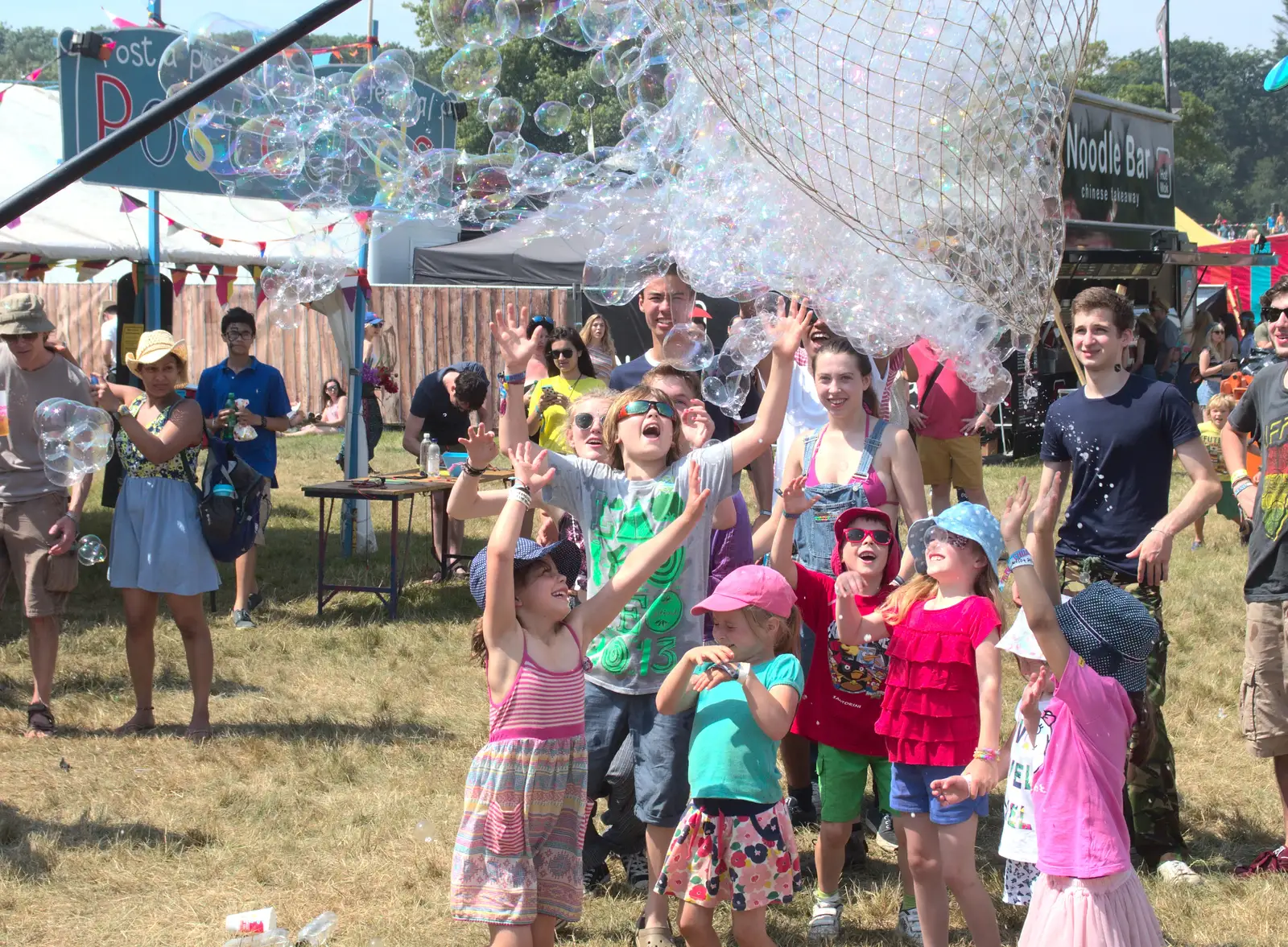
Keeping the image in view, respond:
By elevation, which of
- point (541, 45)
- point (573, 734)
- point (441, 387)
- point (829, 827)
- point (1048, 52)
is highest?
point (541, 45)

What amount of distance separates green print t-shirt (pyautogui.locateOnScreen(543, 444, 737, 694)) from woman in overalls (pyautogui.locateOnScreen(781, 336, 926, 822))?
570 millimetres

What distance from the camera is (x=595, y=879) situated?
13.9ft

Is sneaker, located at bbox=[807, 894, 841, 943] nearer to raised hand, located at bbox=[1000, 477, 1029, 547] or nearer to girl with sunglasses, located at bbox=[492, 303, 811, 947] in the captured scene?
girl with sunglasses, located at bbox=[492, 303, 811, 947]

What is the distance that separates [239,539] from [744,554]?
8.82ft

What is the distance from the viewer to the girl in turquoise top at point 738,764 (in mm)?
3301

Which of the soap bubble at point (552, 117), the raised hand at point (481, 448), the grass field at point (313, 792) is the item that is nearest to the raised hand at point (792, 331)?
the raised hand at point (481, 448)

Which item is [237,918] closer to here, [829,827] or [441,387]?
[829,827]

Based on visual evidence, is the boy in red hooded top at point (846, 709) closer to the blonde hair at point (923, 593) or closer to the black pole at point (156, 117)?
the blonde hair at point (923, 593)

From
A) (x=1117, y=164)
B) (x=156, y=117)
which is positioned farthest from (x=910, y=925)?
(x=1117, y=164)

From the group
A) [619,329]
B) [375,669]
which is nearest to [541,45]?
[375,669]

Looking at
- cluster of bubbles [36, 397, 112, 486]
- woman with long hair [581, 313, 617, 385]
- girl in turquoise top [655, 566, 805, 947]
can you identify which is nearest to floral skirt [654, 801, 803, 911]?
girl in turquoise top [655, 566, 805, 947]

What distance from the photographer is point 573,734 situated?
10.9ft

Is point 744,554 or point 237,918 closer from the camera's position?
point 237,918

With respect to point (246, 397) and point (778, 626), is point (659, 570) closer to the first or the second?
point (778, 626)
